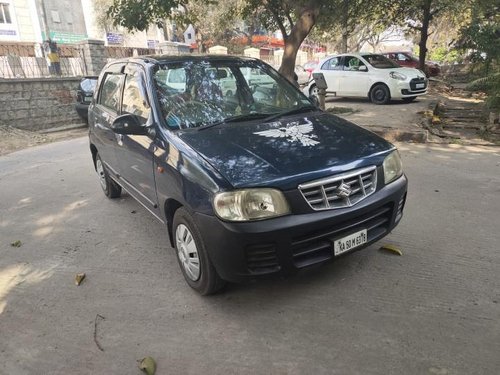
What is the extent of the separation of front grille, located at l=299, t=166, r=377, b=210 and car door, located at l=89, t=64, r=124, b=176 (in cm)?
245

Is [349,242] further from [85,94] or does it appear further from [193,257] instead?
[85,94]

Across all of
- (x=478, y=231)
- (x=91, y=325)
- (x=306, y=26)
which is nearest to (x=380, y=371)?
(x=91, y=325)

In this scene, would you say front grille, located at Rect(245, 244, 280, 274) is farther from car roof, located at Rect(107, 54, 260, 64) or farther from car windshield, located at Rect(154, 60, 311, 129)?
car roof, located at Rect(107, 54, 260, 64)

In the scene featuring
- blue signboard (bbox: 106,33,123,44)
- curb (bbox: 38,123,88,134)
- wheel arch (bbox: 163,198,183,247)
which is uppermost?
blue signboard (bbox: 106,33,123,44)

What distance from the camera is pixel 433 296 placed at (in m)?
2.93

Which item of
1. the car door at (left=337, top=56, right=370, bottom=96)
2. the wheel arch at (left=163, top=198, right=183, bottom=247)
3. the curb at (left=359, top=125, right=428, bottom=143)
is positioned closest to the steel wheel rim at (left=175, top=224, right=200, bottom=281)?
the wheel arch at (left=163, top=198, right=183, bottom=247)

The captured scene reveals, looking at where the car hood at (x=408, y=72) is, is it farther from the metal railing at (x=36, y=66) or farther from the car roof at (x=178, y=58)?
the metal railing at (x=36, y=66)

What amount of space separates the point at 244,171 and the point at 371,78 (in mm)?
10533

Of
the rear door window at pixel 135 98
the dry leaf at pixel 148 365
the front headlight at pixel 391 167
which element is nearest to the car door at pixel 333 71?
the rear door window at pixel 135 98

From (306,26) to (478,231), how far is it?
7085 mm

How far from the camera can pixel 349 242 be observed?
2.80 meters

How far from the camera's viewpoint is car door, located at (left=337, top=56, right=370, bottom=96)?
1227 centimetres

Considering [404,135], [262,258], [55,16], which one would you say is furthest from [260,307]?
[55,16]

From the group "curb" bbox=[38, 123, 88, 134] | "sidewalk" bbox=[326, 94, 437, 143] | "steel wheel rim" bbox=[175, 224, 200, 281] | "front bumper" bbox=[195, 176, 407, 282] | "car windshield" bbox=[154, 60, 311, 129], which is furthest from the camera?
"curb" bbox=[38, 123, 88, 134]
